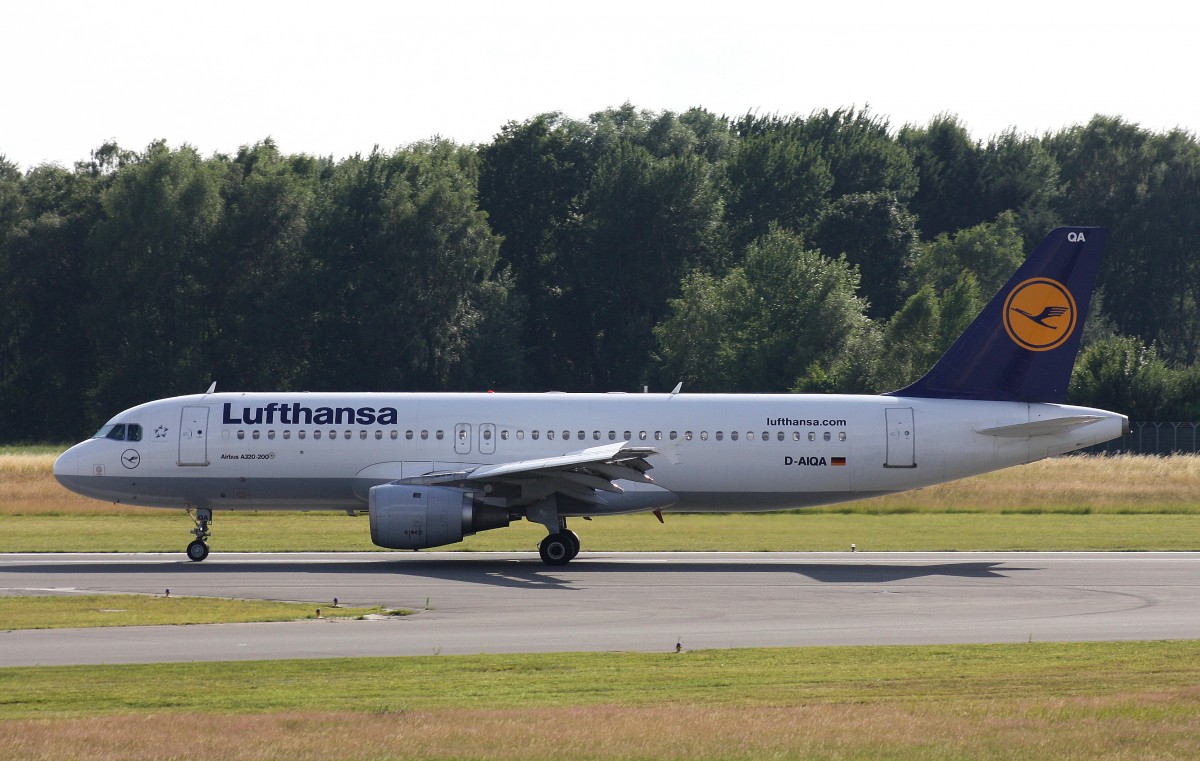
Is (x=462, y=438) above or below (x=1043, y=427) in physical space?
below

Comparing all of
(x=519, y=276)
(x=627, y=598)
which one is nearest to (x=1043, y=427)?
(x=627, y=598)

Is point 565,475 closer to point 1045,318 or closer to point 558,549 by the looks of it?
point 558,549

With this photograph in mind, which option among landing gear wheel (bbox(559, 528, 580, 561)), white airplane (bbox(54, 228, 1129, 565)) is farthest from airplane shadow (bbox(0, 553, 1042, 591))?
white airplane (bbox(54, 228, 1129, 565))

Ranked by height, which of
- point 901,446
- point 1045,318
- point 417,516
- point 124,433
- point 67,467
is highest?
point 1045,318

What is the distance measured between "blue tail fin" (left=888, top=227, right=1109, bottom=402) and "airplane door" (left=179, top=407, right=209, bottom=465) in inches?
668

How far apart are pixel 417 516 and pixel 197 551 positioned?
5279mm

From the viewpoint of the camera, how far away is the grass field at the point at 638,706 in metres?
12.5

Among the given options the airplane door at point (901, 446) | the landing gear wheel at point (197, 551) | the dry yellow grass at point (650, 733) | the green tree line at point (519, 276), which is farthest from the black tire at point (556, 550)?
the green tree line at point (519, 276)

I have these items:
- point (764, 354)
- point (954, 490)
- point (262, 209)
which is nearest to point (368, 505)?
point (954, 490)

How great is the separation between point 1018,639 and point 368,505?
51.6 ft

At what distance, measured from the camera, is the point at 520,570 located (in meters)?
29.3

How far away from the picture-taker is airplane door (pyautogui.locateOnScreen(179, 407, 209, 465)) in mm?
31641

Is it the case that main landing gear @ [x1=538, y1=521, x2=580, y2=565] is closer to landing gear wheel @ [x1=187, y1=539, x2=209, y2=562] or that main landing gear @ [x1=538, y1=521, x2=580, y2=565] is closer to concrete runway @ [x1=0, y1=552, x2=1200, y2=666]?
concrete runway @ [x1=0, y1=552, x2=1200, y2=666]

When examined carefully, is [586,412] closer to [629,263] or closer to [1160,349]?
[629,263]
